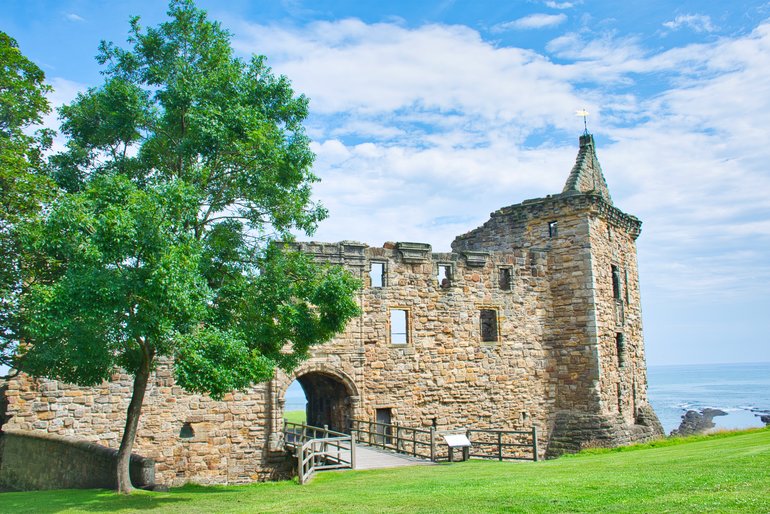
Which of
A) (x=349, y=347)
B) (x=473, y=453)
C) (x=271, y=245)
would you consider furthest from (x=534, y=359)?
(x=271, y=245)

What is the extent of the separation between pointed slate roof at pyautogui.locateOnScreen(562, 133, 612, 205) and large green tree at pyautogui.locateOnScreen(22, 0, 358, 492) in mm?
14292

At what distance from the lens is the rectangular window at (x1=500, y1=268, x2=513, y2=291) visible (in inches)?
1013

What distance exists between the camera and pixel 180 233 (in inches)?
530

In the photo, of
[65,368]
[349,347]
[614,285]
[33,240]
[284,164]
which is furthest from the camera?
[614,285]

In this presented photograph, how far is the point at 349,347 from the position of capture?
22.6 meters

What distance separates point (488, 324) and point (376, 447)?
7038 millimetres

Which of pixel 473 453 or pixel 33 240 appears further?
pixel 473 453

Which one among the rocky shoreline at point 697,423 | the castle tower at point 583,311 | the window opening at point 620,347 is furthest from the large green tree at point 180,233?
the rocky shoreline at point 697,423

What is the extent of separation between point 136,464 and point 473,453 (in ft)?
40.8

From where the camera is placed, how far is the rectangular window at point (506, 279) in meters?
25.7

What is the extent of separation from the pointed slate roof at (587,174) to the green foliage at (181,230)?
565 inches

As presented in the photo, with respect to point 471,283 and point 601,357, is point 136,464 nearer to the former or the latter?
point 471,283

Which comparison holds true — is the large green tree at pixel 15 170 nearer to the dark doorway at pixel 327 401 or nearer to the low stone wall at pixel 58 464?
the low stone wall at pixel 58 464

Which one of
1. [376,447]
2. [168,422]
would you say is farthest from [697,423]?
[168,422]
